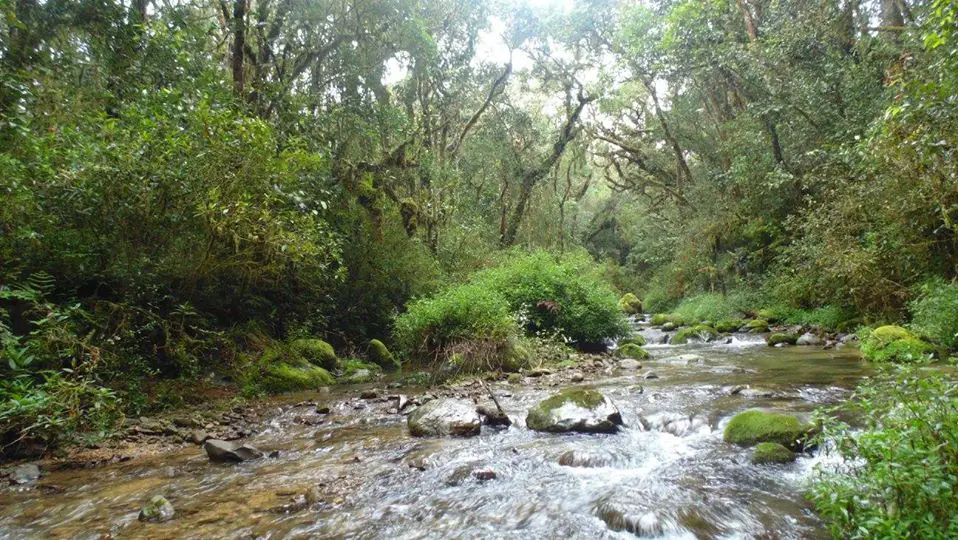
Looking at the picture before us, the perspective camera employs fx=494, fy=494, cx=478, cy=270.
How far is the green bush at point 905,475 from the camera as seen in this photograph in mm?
2461

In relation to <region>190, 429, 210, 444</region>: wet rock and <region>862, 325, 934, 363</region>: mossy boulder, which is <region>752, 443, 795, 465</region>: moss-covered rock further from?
<region>190, 429, 210, 444</region>: wet rock

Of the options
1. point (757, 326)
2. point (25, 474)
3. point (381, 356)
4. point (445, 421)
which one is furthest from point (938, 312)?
point (25, 474)

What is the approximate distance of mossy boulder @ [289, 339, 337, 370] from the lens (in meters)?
10.6

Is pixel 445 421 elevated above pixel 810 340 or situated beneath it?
elevated above

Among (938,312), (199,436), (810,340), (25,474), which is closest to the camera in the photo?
(25,474)

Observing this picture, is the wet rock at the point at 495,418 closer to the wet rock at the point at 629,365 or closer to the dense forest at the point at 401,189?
the dense forest at the point at 401,189

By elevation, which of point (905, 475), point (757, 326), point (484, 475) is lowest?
point (757, 326)

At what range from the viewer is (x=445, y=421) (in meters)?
6.35

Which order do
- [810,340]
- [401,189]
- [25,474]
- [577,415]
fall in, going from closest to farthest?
[25,474] < [577,415] < [810,340] < [401,189]

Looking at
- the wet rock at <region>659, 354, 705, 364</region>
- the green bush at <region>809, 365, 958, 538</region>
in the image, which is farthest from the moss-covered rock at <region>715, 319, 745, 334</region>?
→ the green bush at <region>809, 365, 958, 538</region>

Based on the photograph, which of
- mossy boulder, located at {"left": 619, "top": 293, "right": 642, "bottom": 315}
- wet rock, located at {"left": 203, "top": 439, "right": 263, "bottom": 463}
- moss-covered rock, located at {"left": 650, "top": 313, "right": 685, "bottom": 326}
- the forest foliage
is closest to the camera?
wet rock, located at {"left": 203, "top": 439, "right": 263, "bottom": 463}

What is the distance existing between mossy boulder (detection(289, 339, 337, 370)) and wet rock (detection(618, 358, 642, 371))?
256 inches

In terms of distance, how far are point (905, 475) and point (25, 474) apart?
6.88 metres

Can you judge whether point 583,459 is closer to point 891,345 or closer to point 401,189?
point 891,345
